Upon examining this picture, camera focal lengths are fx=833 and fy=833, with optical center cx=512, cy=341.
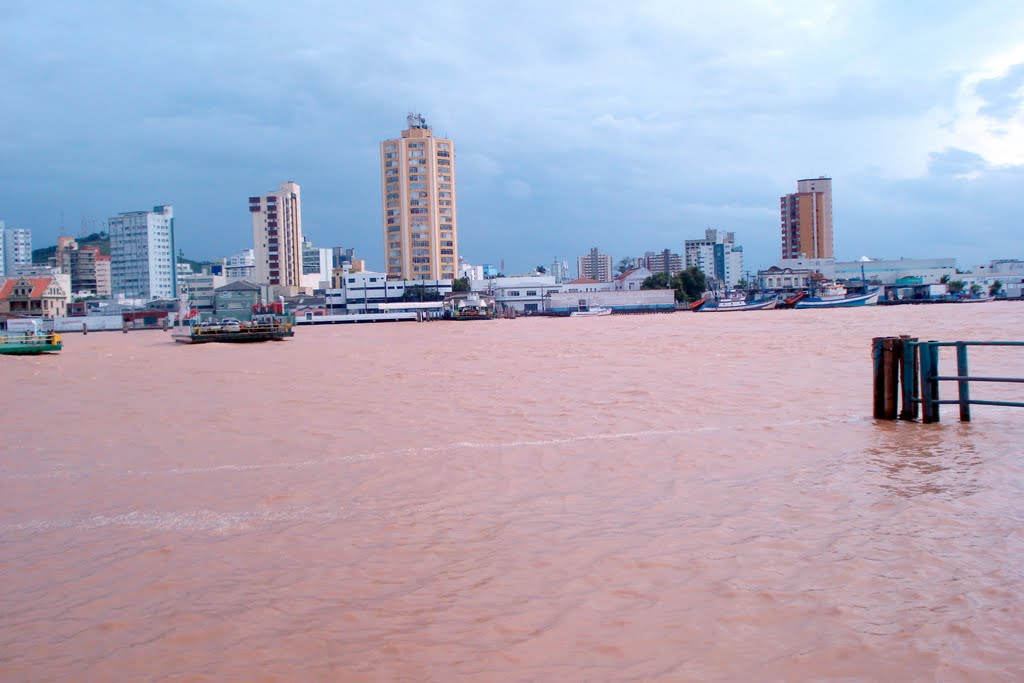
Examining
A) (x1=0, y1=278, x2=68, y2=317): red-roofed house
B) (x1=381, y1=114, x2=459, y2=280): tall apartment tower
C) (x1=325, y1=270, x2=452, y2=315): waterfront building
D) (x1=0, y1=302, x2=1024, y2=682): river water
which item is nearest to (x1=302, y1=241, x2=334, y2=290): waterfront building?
(x1=381, y1=114, x2=459, y2=280): tall apartment tower

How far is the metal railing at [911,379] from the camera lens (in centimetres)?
1025

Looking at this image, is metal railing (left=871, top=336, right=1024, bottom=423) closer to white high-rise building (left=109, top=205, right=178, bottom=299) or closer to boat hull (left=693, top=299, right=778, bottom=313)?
boat hull (left=693, top=299, right=778, bottom=313)

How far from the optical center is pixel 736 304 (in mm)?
119250

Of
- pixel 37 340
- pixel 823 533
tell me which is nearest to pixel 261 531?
pixel 823 533

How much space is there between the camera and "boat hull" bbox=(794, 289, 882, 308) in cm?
10969

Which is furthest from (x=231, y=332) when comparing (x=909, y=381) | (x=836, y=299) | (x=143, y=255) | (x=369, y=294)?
(x=143, y=255)

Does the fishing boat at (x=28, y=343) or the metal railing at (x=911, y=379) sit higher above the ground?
the fishing boat at (x=28, y=343)

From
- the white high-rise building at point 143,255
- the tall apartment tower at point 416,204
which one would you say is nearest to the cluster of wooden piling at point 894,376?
the tall apartment tower at point 416,204

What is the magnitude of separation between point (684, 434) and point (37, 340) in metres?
43.6

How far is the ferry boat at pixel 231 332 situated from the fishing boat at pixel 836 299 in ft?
261

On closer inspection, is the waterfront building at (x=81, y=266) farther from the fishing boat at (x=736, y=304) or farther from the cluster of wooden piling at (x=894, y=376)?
the cluster of wooden piling at (x=894, y=376)

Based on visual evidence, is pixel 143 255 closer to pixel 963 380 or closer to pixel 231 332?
pixel 231 332

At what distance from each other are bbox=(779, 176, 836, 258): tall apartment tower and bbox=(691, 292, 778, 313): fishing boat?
5118 centimetres

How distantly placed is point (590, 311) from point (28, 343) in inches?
3207
